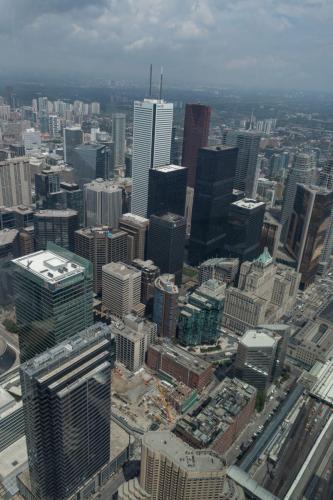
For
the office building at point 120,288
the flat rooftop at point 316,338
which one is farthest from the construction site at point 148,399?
the flat rooftop at point 316,338

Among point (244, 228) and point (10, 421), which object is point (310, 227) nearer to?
point (244, 228)

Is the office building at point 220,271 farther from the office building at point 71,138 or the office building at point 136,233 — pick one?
the office building at point 71,138

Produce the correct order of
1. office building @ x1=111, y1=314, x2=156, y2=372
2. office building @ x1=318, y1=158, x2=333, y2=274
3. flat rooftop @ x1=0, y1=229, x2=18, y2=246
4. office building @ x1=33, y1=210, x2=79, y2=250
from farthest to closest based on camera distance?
office building @ x1=318, y1=158, x2=333, y2=274 < office building @ x1=33, y1=210, x2=79, y2=250 < flat rooftop @ x1=0, y1=229, x2=18, y2=246 < office building @ x1=111, y1=314, x2=156, y2=372

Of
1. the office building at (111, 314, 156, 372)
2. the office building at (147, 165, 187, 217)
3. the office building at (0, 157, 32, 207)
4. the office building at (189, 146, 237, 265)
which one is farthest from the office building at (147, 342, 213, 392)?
the office building at (0, 157, 32, 207)

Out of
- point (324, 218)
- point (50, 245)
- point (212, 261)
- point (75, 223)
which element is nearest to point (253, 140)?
point (324, 218)

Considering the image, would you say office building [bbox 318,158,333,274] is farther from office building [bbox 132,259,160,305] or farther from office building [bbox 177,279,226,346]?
office building [bbox 132,259,160,305]
